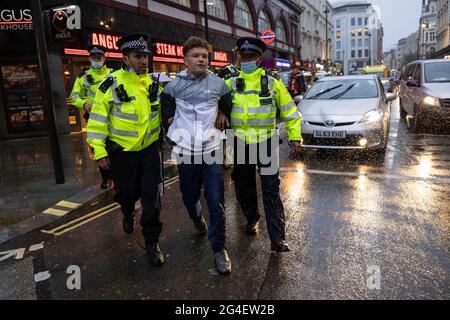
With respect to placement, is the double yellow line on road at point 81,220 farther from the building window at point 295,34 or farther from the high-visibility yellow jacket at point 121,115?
the building window at point 295,34

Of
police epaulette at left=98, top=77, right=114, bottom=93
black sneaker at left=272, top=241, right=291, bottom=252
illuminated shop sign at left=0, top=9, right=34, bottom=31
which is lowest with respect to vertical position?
black sneaker at left=272, top=241, right=291, bottom=252

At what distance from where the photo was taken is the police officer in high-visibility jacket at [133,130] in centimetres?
350

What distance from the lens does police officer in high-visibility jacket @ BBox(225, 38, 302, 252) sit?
3.57 meters

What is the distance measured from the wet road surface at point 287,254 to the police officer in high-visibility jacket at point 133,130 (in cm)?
44

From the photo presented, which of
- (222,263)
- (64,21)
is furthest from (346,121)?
(64,21)

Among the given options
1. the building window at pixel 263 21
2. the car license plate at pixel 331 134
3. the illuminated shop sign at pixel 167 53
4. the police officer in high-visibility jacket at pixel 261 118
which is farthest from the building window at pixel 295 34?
the police officer in high-visibility jacket at pixel 261 118

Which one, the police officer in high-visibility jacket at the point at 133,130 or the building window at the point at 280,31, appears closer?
the police officer in high-visibility jacket at the point at 133,130

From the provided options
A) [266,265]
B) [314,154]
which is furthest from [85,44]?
[266,265]

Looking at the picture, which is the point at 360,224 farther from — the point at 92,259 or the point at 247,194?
the point at 92,259

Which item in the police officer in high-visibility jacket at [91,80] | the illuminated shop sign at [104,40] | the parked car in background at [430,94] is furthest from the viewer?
the illuminated shop sign at [104,40]

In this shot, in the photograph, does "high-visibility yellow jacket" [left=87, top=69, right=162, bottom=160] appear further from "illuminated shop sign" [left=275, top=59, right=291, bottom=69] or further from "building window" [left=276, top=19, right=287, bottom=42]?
"building window" [left=276, top=19, right=287, bottom=42]

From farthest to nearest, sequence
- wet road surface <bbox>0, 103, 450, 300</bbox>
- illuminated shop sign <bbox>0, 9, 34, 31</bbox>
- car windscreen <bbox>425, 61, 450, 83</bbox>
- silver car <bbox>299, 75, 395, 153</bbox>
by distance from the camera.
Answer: illuminated shop sign <bbox>0, 9, 34, 31</bbox> → car windscreen <bbox>425, 61, 450, 83</bbox> → silver car <bbox>299, 75, 395, 153</bbox> → wet road surface <bbox>0, 103, 450, 300</bbox>

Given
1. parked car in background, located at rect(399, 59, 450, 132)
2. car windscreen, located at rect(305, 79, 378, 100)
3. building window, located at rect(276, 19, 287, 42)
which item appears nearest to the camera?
car windscreen, located at rect(305, 79, 378, 100)

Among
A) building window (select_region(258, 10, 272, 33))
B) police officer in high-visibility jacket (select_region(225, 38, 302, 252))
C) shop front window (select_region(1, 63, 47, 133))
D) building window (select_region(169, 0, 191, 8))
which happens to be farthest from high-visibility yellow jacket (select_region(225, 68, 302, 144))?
building window (select_region(258, 10, 272, 33))
